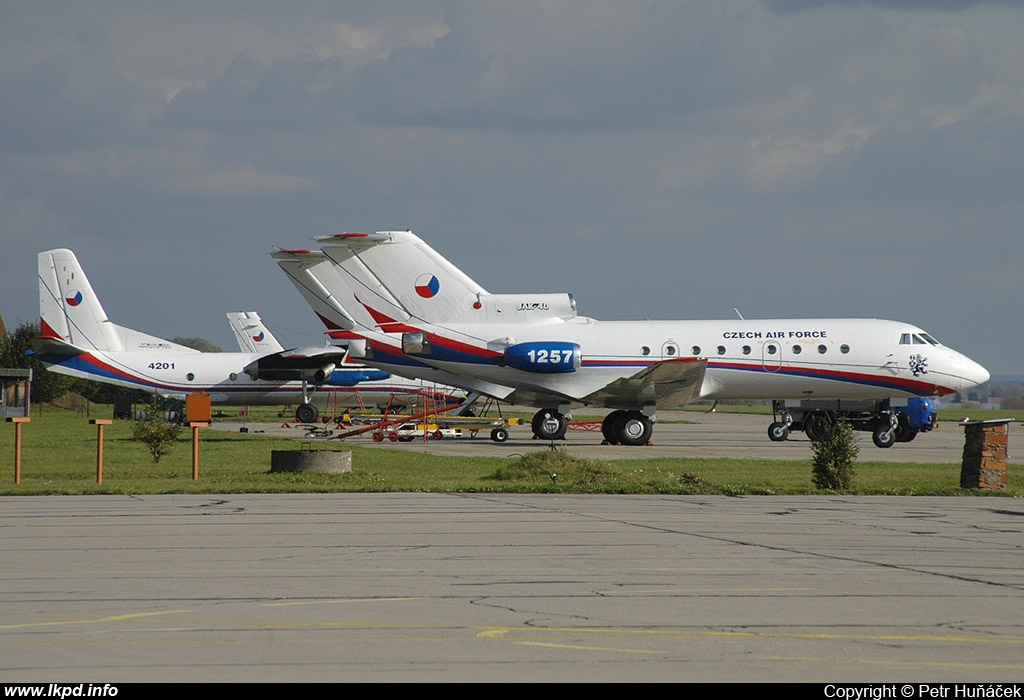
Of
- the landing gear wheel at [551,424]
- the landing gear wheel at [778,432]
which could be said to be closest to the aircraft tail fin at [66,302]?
the landing gear wheel at [551,424]

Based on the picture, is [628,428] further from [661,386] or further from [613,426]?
[661,386]

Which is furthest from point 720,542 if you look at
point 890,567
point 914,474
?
point 914,474

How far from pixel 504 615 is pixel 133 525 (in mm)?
6830

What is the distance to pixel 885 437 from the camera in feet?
115

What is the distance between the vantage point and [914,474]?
72.6 ft

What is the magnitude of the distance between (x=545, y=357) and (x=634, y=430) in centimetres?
372

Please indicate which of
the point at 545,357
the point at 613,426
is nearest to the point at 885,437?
the point at 613,426

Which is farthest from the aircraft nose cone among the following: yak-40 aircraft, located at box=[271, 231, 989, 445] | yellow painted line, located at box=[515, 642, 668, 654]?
yellow painted line, located at box=[515, 642, 668, 654]

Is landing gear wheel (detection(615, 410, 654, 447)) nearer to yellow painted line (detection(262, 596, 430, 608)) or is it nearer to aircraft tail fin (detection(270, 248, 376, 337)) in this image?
aircraft tail fin (detection(270, 248, 376, 337))

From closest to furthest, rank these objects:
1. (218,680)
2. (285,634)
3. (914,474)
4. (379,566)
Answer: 1. (218,680)
2. (285,634)
3. (379,566)
4. (914,474)

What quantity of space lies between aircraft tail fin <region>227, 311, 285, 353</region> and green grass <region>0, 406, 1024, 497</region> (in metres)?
43.2

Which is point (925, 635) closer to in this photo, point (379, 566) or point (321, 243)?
point (379, 566)

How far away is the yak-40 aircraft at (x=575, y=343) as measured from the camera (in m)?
34.0

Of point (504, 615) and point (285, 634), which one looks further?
point (504, 615)
